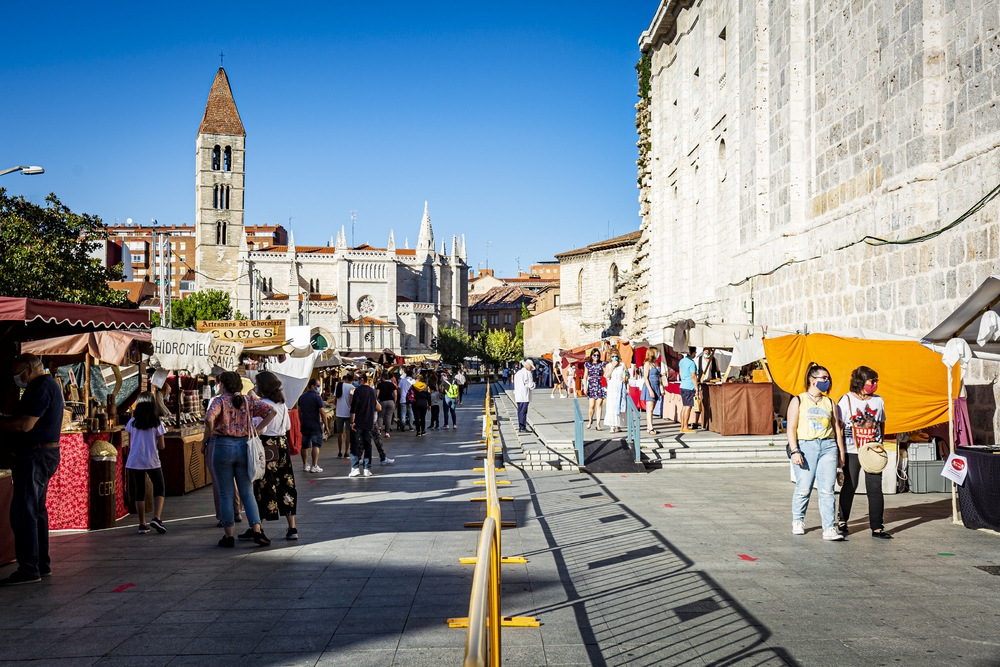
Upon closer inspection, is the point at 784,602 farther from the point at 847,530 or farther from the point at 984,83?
the point at 984,83

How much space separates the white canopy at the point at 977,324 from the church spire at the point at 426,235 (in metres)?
129

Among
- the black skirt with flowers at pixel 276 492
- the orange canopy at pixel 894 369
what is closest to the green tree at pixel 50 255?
the black skirt with flowers at pixel 276 492

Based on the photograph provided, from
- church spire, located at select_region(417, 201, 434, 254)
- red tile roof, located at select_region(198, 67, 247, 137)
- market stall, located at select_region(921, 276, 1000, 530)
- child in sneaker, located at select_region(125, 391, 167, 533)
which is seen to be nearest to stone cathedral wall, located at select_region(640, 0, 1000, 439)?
market stall, located at select_region(921, 276, 1000, 530)

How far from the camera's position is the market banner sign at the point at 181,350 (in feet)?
43.4

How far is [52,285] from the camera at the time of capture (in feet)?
101

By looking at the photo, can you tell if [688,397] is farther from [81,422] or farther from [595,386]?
[81,422]

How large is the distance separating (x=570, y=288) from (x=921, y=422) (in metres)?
69.0

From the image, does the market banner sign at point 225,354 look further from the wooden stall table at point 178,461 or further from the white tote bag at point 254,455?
the white tote bag at point 254,455

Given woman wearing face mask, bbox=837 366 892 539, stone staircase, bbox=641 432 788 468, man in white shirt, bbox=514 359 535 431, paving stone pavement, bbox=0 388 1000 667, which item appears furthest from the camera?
man in white shirt, bbox=514 359 535 431

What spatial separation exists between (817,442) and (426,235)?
5195 inches

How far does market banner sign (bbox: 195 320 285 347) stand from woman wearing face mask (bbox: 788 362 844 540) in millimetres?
10377

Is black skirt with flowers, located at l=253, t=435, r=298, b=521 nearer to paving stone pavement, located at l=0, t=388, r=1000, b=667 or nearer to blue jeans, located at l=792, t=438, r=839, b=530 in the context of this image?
paving stone pavement, located at l=0, t=388, r=1000, b=667

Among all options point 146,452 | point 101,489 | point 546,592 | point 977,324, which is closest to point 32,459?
point 101,489

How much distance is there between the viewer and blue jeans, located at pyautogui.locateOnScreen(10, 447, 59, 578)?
713 cm
